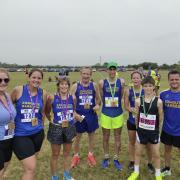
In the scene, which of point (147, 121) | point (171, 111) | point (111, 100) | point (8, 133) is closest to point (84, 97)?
point (111, 100)

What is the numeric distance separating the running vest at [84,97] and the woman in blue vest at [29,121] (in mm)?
1320

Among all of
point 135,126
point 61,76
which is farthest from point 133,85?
point 61,76

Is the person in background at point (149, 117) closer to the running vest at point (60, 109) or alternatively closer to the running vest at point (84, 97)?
the running vest at point (84, 97)

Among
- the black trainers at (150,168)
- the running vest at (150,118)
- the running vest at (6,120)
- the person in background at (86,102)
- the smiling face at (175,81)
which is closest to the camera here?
the running vest at (6,120)

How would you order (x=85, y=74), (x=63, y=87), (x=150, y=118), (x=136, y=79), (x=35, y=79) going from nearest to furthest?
1. (x=35, y=79)
2. (x=63, y=87)
3. (x=150, y=118)
4. (x=136, y=79)
5. (x=85, y=74)

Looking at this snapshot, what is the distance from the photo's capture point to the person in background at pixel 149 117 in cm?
474

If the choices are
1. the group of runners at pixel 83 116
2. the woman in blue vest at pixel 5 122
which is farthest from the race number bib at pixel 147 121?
the woman in blue vest at pixel 5 122

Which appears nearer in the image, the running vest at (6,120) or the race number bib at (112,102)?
the running vest at (6,120)

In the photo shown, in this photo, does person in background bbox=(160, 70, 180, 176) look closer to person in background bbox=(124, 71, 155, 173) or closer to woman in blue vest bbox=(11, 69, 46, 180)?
person in background bbox=(124, 71, 155, 173)

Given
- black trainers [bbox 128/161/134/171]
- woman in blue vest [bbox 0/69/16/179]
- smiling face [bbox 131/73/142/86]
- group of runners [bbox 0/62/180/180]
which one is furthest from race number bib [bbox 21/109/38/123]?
black trainers [bbox 128/161/134/171]

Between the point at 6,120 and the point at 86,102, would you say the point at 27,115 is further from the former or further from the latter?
the point at 86,102

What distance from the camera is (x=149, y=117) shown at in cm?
476

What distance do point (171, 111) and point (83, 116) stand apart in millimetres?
1699

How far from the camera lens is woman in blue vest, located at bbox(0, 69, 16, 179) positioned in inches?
146
